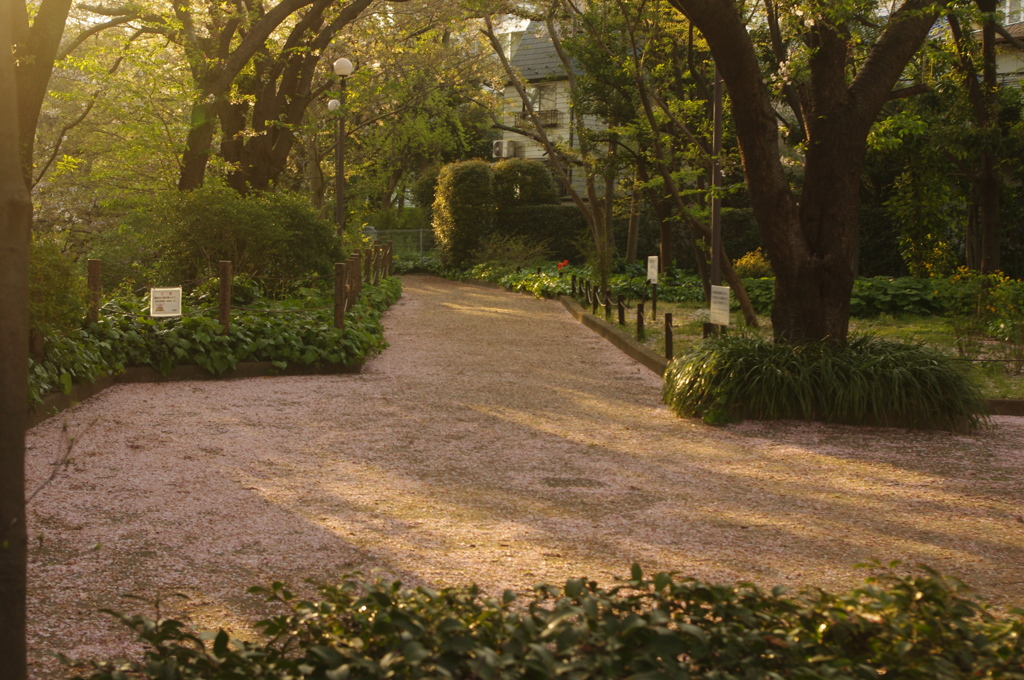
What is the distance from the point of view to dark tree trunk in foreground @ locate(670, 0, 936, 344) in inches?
383

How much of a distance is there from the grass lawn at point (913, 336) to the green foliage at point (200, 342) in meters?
4.33

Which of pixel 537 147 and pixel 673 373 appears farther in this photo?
pixel 537 147

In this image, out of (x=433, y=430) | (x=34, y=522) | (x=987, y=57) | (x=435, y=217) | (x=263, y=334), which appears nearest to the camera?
(x=34, y=522)

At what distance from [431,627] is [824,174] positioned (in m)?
8.11

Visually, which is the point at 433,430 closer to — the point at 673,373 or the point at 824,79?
the point at 673,373

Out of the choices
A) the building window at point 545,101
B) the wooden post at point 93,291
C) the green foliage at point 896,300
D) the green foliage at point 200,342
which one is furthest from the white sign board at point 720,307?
the building window at point 545,101

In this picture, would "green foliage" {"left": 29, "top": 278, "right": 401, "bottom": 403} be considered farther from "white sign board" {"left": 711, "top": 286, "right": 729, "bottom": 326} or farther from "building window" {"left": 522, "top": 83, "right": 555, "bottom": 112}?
"building window" {"left": 522, "top": 83, "right": 555, "bottom": 112}

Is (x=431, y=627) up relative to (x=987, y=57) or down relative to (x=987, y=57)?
down

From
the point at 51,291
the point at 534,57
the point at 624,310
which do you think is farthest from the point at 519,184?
the point at 51,291

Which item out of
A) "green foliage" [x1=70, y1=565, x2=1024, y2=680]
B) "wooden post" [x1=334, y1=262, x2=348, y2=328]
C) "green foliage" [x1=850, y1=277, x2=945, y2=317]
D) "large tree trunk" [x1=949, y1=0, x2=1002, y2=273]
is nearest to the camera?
"green foliage" [x1=70, y1=565, x2=1024, y2=680]

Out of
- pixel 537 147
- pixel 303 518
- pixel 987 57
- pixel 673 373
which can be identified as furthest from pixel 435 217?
pixel 303 518

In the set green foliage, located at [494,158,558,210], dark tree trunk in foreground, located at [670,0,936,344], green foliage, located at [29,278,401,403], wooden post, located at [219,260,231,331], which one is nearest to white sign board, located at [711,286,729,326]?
dark tree trunk in foreground, located at [670,0,936,344]

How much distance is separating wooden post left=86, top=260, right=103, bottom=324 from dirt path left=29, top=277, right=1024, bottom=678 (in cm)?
107

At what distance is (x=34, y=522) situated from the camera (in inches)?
217
